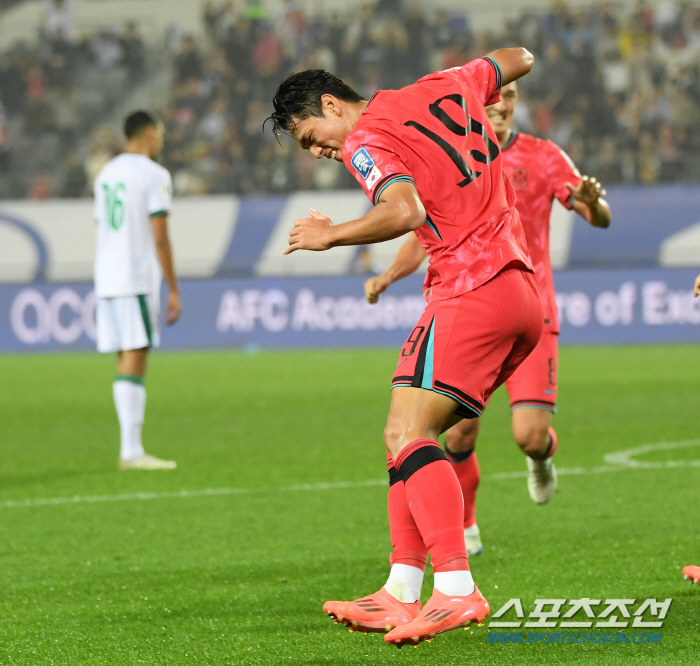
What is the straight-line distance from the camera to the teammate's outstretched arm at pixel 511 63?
12.4 feet

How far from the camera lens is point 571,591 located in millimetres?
4023

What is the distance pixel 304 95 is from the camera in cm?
346

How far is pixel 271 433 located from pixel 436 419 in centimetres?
576

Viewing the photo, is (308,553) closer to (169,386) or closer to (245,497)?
(245,497)

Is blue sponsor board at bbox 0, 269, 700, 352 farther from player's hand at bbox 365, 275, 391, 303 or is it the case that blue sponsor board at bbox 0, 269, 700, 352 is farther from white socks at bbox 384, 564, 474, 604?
white socks at bbox 384, 564, 474, 604

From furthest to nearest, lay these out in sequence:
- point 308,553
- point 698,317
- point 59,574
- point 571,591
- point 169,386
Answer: point 698,317
point 169,386
point 308,553
point 59,574
point 571,591

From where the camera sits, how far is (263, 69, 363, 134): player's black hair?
136 inches

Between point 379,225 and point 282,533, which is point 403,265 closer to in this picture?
point 282,533

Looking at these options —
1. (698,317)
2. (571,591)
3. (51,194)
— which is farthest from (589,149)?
(571,591)

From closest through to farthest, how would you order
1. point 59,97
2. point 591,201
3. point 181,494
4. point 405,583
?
point 405,583
point 591,201
point 181,494
point 59,97

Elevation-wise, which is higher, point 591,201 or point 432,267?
point 591,201

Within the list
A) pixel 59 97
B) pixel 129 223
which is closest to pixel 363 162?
pixel 129 223

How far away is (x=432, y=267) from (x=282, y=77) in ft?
65.8

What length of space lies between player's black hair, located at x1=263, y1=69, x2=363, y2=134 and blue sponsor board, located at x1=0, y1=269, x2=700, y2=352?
13305 mm
